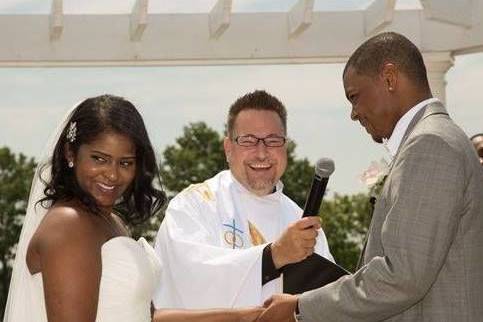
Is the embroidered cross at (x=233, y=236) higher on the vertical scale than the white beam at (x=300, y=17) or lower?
lower

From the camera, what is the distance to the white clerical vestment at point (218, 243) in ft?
17.7

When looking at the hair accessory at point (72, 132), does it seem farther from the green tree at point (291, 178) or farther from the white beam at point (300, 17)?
the green tree at point (291, 178)

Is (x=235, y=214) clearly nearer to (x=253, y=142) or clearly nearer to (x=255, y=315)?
(x=253, y=142)

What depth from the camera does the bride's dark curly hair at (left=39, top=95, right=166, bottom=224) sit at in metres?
4.05

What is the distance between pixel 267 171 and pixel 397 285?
175cm

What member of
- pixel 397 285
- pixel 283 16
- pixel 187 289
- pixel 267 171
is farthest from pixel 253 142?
pixel 283 16

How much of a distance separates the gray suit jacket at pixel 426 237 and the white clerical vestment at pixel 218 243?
1175 millimetres

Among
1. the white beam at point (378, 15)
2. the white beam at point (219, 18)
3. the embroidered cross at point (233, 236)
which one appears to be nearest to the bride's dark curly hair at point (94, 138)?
the embroidered cross at point (233, 236)

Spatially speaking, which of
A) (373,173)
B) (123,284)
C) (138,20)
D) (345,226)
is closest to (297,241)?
(123,284)

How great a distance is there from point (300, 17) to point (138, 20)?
129cm

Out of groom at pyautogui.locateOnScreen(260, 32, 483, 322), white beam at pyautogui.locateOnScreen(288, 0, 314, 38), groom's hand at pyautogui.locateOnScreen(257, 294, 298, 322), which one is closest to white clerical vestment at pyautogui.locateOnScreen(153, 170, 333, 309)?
groom's hand at pyautogui.locateOnScreen(257, 294, 298, 322)

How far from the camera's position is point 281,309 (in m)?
4.62

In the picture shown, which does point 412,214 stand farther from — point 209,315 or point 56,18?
point 56,18

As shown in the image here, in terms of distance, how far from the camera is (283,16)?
9531 millimetres
